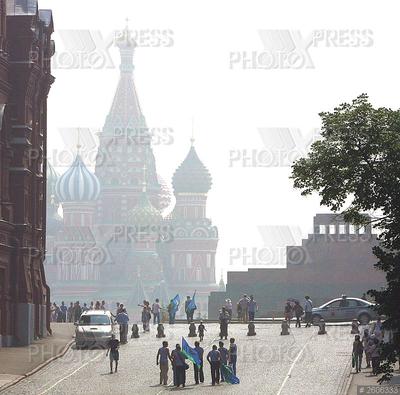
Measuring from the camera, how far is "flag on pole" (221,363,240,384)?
51.8 m

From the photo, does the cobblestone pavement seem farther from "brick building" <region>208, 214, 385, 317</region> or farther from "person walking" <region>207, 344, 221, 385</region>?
"brick building" <region>208, 214, 385, 317</region>

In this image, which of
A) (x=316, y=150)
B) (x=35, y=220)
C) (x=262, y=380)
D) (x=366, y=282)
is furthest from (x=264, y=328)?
(x=366, y=282)

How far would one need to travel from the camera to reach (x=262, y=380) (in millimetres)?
52531

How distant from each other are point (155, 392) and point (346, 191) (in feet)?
42.9

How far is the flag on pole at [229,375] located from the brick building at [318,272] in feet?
212

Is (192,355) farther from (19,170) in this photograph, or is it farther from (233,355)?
(19,170)

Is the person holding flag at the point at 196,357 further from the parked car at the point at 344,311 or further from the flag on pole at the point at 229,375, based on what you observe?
the parked car at the point at 344,311

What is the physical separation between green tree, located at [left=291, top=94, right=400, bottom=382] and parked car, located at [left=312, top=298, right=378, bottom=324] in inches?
1465

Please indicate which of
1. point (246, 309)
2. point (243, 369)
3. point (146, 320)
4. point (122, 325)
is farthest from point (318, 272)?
point (243, 369)

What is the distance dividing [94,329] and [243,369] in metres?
9.57

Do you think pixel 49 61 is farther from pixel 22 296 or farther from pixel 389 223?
pixel 389 223

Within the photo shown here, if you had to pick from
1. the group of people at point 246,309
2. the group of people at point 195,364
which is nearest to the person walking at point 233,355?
the group of people at point 195,364

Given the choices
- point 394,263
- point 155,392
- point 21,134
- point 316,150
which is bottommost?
point 155,392

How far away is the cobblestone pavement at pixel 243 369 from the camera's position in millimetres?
50219
